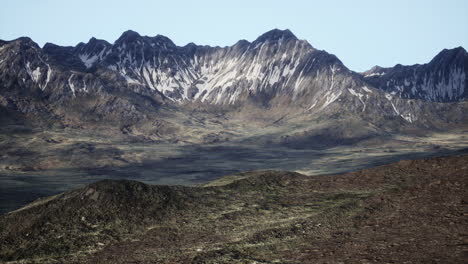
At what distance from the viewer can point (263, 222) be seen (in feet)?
105

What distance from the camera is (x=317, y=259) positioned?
22.4m

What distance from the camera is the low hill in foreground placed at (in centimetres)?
2422

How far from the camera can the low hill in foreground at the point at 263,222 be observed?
24219mm

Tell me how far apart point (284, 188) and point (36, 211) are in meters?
22.3

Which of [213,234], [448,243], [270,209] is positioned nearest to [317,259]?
[448,243]

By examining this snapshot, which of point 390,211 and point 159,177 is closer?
point 390,211

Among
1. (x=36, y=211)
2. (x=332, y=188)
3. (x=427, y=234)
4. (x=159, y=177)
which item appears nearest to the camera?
(x=427, y=234)

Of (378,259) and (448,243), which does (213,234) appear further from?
(448,243)

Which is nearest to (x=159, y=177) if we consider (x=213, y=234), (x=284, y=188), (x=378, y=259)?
(x=284, y=188)

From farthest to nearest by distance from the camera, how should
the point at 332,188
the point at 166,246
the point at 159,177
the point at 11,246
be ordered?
the point at 159,177 → the point at 332,188 → the point at 11,246 → the point at 166,246

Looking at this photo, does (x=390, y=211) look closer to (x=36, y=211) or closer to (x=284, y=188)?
(x=284, y=188)

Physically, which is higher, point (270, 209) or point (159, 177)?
point (270, 209)

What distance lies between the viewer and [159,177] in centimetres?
16675

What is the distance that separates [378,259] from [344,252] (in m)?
2.04
